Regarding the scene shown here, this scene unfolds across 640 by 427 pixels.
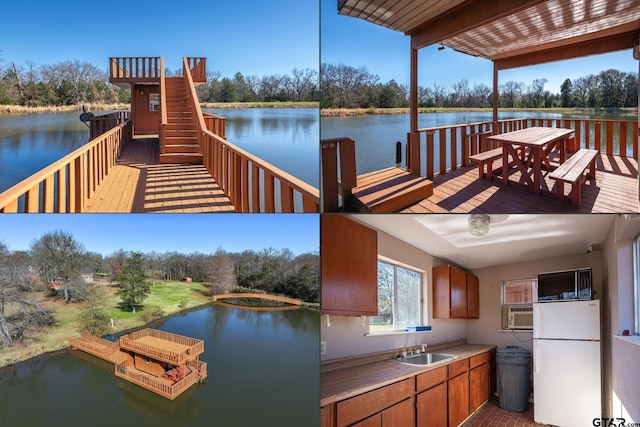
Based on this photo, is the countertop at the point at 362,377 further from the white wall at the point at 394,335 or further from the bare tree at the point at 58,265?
the bare tree at the point at 58,265

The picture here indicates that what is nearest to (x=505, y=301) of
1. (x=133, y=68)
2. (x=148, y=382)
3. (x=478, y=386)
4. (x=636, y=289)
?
(x=478, y=386)

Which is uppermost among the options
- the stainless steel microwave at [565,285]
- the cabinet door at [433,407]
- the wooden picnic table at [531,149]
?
the wooden picnic table at [531,149]

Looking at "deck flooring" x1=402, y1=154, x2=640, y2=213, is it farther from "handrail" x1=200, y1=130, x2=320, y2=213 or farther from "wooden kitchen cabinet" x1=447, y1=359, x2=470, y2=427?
"wooden kitchen cabinet" x1=447, y1=359, x2=470, y2=427

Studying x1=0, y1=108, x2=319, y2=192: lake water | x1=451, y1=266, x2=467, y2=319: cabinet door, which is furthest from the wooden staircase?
x1=451, y1=266, x2=467, y2=319: cabinet door

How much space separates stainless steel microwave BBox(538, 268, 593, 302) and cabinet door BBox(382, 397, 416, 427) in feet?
4.82

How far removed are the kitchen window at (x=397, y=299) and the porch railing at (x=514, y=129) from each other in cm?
151

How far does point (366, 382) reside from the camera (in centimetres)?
238

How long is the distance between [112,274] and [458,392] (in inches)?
98.7

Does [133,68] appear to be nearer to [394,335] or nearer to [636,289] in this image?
[394,335]

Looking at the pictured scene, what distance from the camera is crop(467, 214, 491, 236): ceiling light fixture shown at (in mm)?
2346

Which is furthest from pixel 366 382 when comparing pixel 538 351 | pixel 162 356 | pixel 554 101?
pixel 538 351

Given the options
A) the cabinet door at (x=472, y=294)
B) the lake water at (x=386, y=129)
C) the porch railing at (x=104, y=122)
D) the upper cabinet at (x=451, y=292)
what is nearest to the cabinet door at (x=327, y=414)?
the lake water at (x=386, y=129)

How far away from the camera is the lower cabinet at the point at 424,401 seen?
2.21m

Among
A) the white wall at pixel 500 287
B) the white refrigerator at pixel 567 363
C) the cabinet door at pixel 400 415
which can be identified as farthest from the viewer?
the white refrigerator at pixel 567 363
